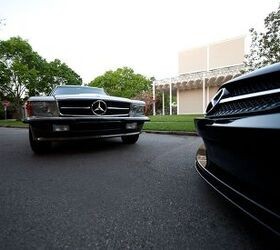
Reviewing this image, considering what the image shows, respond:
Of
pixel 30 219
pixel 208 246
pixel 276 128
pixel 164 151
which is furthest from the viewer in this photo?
pixel 164 151

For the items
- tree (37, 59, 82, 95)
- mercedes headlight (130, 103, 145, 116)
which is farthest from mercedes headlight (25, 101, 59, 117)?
tree (37, 59, 82, 95)

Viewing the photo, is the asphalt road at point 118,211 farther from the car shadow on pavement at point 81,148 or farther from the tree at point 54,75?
the tree at point 54,75

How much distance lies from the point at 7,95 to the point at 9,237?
34.2 metres

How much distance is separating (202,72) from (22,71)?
20.7 metres

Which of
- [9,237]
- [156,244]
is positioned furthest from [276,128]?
[9,237]

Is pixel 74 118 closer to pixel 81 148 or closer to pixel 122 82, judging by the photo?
pixel 81 148

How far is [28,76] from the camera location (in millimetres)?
29156

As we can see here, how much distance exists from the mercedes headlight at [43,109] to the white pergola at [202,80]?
91.0 ft

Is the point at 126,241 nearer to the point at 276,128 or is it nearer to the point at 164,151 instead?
the point at 276,128

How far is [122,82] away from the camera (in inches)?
1998

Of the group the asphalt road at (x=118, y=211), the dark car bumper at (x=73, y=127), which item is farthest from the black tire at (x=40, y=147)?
the asphalt road at (x=118, y=211)

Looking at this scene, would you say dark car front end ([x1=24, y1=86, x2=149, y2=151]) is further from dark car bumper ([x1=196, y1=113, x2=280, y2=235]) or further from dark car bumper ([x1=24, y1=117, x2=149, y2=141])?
dark car bumper ([x1=196, y1=113, x2=280, y2=235])

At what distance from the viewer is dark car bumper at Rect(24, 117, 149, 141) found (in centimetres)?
393

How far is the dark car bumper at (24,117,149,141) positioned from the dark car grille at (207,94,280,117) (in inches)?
101
